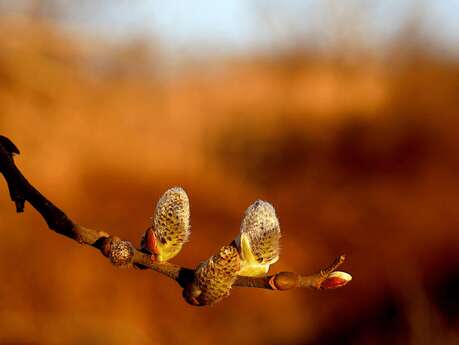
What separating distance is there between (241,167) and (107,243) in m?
5.49

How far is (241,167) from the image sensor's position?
6184 millimetres

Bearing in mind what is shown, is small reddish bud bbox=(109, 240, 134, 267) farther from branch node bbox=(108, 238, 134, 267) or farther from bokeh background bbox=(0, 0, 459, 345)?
bokeh background bbox=(0, 0, 459, 345)

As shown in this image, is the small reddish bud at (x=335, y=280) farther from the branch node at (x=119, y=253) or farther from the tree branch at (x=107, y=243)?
the branch node at (x=119, y=253)

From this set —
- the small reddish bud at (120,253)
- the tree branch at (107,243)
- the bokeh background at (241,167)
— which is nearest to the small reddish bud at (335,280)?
the tree branch at (107,243)

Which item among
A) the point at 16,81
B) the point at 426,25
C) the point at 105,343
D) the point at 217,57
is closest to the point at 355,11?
the point at 426,25

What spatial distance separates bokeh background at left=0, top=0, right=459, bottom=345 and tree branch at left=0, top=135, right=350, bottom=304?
8.33 feet

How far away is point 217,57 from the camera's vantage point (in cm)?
715

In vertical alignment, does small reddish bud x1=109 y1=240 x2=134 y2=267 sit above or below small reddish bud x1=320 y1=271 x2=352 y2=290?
above

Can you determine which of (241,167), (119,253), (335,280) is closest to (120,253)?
(119,253)

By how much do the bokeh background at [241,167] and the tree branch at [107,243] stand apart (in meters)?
2.54

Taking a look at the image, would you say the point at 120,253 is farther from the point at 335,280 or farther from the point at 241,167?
the point at 241,167

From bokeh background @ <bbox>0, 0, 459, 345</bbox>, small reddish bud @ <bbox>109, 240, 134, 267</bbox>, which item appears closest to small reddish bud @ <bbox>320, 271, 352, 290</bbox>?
small reddish bud @ <bbox>109, 240, 134, 267</bbox>

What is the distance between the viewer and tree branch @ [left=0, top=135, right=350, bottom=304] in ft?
2.20

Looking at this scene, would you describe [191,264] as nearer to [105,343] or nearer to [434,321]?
[105,343]
